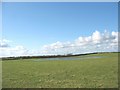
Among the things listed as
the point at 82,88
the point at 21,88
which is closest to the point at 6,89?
the point at 21,88

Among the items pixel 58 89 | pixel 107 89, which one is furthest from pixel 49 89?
pixel 107 89

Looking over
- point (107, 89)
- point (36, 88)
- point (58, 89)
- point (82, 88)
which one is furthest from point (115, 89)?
point (36, 88)

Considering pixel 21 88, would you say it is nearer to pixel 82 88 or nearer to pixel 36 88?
pixel 36 88

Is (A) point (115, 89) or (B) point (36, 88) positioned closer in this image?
(A) point (115, 89)

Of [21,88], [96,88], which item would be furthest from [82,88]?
[21,88]

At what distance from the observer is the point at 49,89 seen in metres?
23.6

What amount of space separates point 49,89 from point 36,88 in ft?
5.45

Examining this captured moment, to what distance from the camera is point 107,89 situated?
76.6 ft

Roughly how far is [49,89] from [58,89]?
2.69 feet

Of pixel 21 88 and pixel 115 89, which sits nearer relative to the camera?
pixel 115 89

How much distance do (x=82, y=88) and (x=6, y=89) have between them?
6.53 metres

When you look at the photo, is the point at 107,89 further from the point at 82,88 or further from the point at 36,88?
the point at 36,88

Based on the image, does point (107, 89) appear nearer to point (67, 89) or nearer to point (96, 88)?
point (96, 88)

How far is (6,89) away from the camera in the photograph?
24.5m
